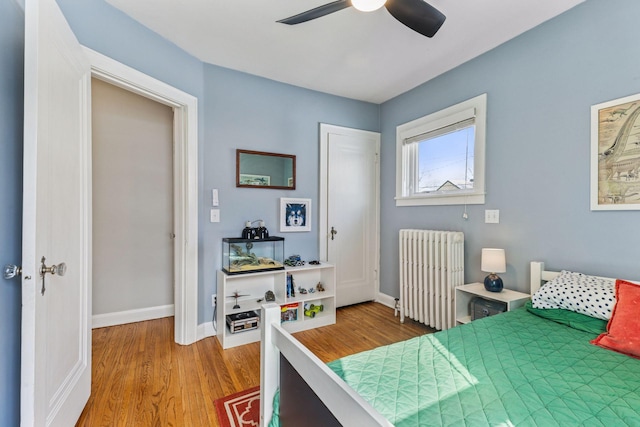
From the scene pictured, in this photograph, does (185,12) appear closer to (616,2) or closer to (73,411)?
(73,411)

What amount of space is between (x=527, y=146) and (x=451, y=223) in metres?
0.92

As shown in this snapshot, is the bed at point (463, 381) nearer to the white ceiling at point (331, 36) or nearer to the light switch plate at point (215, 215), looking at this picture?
the light switch plate at point (215, 215)

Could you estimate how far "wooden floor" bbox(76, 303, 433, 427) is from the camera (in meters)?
1.64

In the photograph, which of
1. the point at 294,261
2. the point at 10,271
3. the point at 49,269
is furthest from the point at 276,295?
the point at 10,271

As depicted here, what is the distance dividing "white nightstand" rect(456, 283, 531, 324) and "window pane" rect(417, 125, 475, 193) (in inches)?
37.4

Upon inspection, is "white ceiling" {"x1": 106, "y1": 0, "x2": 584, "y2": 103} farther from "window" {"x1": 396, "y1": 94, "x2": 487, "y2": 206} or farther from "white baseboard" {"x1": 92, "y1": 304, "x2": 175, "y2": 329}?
"white baseboard" {"x1": 92, "y1": 304, "x2": 175, "y2": 329}

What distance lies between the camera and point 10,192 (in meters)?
1.20

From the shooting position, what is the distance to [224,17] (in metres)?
2.03

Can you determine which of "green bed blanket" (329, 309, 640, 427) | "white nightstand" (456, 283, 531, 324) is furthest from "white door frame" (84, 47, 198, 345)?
"white nightstand" (456, 283, 531, 324)

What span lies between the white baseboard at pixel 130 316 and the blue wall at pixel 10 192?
1.89 meters

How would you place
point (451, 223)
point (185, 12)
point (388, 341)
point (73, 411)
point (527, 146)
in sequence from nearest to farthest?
point (73, 411) < point (185, 12) < point (527, 146) < point (388, 341) < point (451, 223)

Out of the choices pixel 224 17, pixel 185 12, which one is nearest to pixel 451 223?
pixel 224 17

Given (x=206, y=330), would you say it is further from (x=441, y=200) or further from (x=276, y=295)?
(x=441, y=200)

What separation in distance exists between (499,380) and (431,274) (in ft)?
5.50
